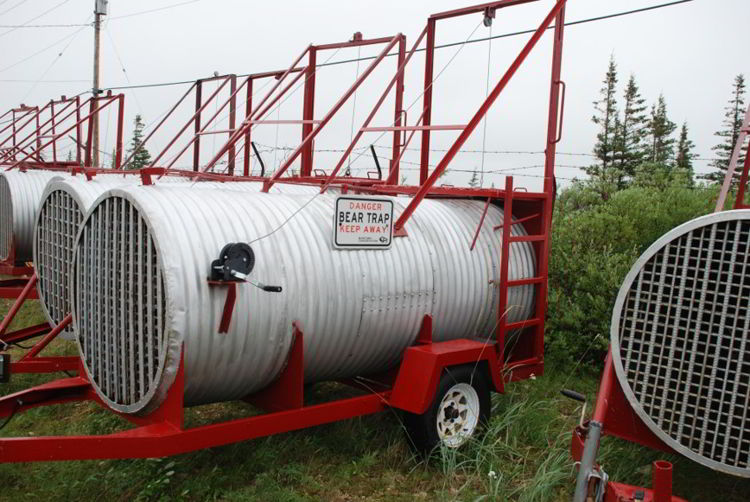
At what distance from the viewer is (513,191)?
7.52 m

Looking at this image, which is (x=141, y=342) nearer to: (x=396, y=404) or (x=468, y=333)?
(x=396, y=404)

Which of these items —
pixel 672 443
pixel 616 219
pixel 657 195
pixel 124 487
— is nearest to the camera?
pixel 672 443

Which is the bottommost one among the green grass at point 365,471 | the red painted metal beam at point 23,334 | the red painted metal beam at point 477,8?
the green grass at point 365,471

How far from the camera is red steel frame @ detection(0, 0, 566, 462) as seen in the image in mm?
4879

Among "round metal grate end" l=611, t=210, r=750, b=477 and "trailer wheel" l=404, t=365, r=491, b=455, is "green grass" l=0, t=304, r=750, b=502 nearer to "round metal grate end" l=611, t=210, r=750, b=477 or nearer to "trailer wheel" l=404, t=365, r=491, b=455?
"trailer wheel" l=404, t=365, r=491, b=455

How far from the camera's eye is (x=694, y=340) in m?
4.74

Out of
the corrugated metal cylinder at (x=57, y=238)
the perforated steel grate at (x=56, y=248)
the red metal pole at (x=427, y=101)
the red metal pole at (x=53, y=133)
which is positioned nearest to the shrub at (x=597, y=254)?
the red metal pole at (x=427, y=101)

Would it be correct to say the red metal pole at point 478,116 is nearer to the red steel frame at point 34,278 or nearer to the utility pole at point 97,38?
the red steel frame at point 34,278

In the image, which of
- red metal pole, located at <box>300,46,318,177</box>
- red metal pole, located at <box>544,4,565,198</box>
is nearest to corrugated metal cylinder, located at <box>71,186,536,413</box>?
red metal pole, located at <box>544,4,565,198</box>

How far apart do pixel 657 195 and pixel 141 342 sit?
A: 26.0 feet

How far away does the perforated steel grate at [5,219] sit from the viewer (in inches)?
539

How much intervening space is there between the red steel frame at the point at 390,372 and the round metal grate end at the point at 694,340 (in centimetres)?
177

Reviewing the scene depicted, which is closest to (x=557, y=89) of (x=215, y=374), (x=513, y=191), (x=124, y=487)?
(x=513, y=191)

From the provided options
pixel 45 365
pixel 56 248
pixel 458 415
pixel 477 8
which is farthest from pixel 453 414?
pixel 56 248
